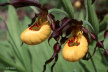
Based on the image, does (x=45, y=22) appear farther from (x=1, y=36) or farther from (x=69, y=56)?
(x=1, y=36)

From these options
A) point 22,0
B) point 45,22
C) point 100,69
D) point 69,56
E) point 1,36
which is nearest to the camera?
point 69,56

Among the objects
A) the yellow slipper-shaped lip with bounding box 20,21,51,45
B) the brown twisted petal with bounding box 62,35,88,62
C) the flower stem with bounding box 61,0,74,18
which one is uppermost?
the flower stem with bounding box 61,0,74,18

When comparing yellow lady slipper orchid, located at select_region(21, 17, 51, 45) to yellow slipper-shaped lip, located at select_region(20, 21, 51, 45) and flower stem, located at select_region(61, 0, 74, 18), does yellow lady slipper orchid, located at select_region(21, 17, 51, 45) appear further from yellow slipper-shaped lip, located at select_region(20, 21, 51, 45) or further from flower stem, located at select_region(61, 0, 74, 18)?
flower stem, located at select_region(61, 0, 74, 18)

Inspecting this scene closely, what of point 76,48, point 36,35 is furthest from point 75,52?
point 36,35

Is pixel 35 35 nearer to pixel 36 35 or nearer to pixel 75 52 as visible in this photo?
pixel 36 35

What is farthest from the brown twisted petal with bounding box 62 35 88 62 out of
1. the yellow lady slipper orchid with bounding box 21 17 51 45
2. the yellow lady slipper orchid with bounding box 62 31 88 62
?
the yellow lady slipper orchid with bounding box 21 17 51 45

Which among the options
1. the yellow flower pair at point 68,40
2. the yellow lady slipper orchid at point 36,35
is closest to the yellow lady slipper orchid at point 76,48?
the yellow flower pair at point 68,40

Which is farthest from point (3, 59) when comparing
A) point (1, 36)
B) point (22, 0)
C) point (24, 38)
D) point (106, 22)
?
point (1, 36)

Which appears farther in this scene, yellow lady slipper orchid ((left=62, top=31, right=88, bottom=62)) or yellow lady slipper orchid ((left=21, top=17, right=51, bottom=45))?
yellow lady slipper orchid ((left=21, top=17, right=51, bottom=45))
